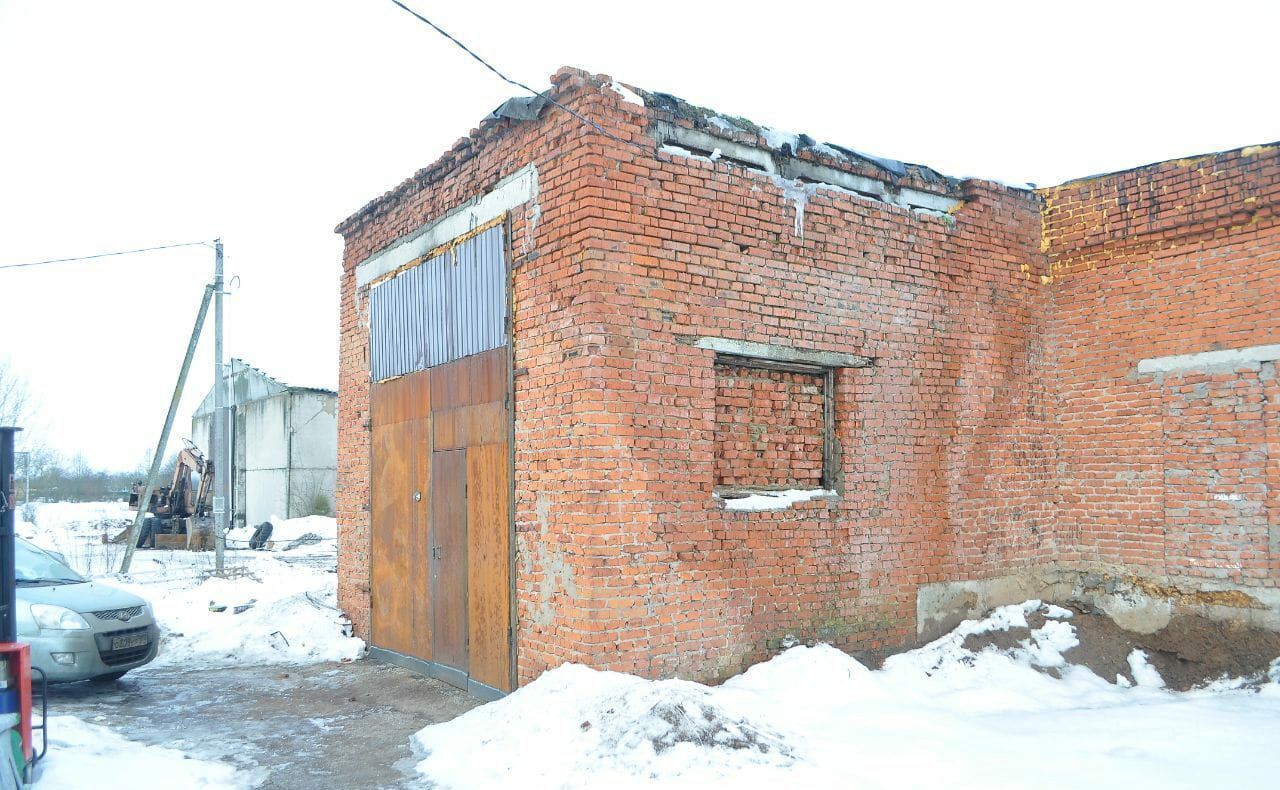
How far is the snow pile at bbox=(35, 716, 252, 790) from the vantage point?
5.52 meters

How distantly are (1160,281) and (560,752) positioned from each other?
6927mm

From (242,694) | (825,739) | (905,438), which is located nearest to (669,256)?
(905,438)

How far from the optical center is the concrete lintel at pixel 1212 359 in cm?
788

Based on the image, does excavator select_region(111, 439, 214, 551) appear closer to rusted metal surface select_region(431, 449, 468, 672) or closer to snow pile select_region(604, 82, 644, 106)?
rusted metal surface select_region(431, 449, 468, 672)

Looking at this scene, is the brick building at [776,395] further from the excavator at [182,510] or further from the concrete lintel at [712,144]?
the excavator at [182,510]

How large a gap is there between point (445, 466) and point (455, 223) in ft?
7.29

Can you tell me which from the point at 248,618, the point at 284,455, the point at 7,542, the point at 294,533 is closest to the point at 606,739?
the point at 7,542

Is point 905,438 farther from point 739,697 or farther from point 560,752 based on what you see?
A: point 560,752

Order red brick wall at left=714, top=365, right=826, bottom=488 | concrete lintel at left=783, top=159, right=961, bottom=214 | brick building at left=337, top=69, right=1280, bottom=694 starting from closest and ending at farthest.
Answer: brick building at left=337, top=69, right=1280, bottom=694
red brick wall at left=714, top=365, right=826, bottom=488
concrete lintel at left=783, top=159, right=961, bottom=214

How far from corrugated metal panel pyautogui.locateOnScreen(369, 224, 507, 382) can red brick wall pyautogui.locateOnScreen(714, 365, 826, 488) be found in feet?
6.45

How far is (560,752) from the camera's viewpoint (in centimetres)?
560

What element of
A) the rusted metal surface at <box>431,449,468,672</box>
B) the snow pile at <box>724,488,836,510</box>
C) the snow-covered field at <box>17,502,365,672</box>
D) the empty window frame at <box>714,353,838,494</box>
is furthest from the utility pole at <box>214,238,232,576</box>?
the snow pile at <box>724,488,836,510</box>

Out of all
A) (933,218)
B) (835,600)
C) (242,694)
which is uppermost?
(933,218)

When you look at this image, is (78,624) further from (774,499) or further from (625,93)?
(625,93)
